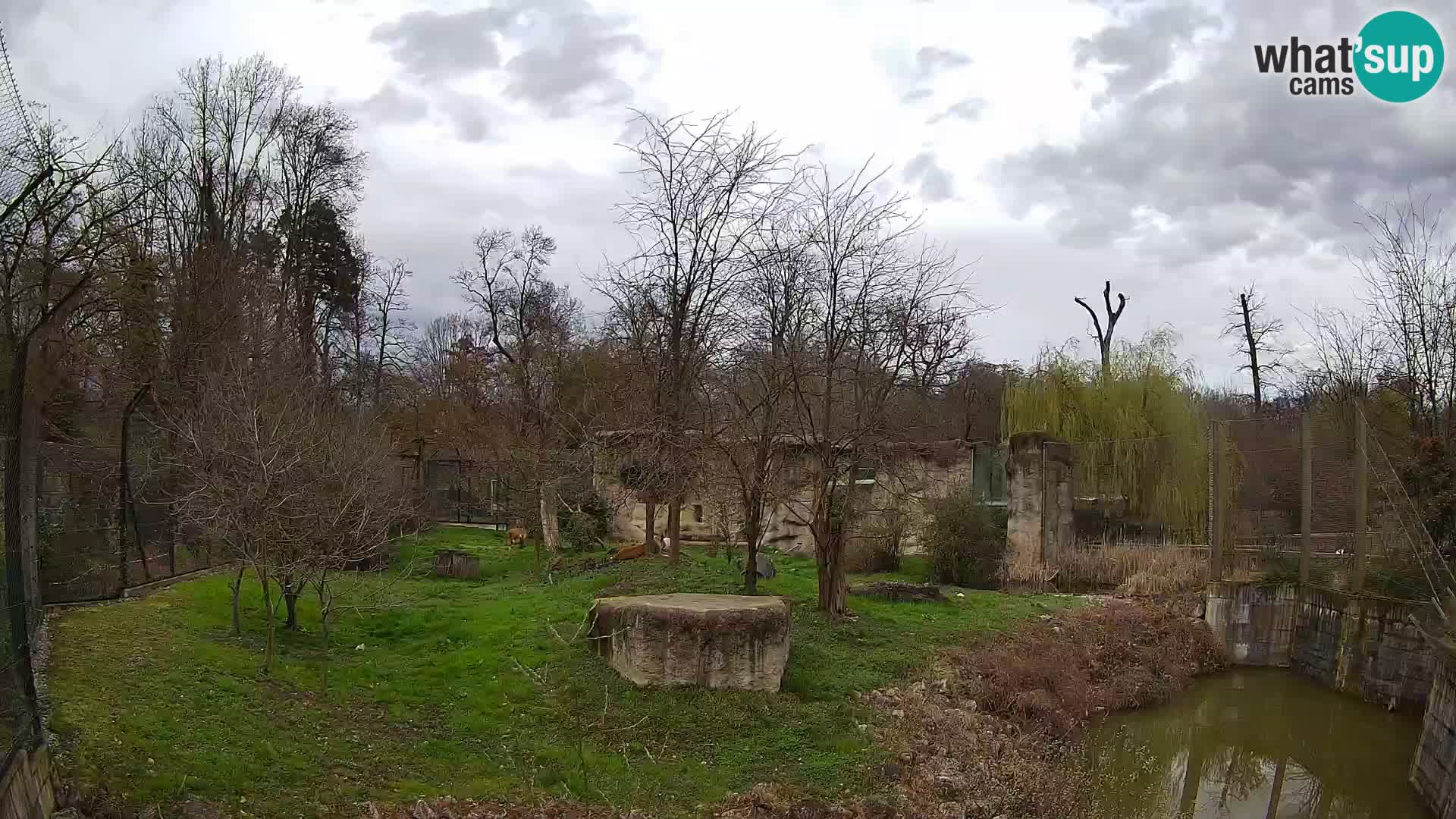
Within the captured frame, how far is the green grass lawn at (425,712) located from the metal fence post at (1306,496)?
6.22 metres

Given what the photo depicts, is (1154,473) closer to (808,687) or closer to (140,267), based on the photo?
(808,687)

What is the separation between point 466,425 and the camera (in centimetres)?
3134

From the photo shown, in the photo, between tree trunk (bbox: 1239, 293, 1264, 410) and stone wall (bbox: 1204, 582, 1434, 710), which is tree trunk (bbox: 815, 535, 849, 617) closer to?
stone wall (bbox: 1204, 582, 1434, 710)

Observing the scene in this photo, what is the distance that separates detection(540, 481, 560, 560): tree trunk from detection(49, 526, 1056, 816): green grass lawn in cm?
668

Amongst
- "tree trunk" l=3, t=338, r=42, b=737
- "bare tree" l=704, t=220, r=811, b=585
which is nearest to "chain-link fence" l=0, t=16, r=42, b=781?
"tree trunk" l=3, t=338, r=42, b=737

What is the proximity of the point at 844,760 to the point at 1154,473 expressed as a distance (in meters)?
14.4

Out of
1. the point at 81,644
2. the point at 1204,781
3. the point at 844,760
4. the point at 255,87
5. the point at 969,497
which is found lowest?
the point at 1204,781

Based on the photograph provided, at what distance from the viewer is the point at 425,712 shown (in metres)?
9.27

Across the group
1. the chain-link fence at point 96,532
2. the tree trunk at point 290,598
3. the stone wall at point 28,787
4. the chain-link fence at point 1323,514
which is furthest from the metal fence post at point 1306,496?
the chain-link fence at point 96,532

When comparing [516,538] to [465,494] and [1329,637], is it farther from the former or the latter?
[1329,637]

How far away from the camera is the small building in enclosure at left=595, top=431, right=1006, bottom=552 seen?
59.3 feet

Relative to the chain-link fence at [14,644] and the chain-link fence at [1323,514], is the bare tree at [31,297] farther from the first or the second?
the chain-link fence at [1323,514]

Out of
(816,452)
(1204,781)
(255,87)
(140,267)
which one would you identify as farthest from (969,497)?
(255,87)

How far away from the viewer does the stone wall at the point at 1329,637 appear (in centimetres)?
1255
